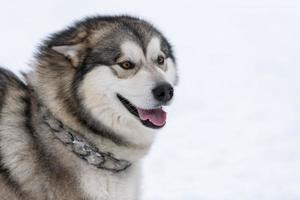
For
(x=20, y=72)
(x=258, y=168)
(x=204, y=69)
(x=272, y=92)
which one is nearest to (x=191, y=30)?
(x=204, y=69)

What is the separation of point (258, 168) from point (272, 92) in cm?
277

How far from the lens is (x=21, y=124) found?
412 cm

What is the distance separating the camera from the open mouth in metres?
4.13

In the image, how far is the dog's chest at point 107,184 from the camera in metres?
4.04

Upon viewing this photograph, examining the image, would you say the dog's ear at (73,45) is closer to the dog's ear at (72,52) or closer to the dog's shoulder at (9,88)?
the dog's ear at (72,52)

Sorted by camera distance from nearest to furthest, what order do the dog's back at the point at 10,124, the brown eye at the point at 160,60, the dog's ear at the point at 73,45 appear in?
1. the dog's back at the point at 10,124
2. the dog's ear at the point at 73,45
3. the brown eye at the point at 160,60

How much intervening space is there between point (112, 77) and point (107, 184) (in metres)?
0.63

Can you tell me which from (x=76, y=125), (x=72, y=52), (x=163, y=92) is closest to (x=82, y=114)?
(x=76, y=125)

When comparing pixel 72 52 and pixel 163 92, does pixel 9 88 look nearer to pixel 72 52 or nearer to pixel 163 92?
pixel 72 52

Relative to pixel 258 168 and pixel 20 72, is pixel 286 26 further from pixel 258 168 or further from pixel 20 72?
pixel 20 72

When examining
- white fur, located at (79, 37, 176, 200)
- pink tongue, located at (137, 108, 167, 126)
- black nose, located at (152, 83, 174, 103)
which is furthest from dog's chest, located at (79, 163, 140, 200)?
black nose, located at (152, 83, 174, 103)

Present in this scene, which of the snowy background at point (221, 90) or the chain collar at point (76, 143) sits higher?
the chain collar at point (76, 143)

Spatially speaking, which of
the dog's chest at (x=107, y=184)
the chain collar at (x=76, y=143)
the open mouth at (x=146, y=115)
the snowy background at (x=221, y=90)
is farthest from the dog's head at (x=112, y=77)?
the snowy background at (x=221, y=90)

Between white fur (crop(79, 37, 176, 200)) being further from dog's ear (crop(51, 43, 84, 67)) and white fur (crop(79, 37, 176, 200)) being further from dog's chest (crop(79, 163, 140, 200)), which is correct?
dog's ear (crop(51, 43, 84, 67))
